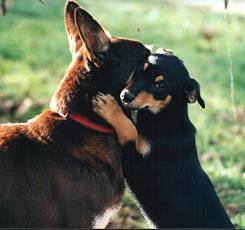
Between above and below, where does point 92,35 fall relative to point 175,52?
above

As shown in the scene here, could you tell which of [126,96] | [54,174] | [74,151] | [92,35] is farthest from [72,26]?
[54,174]

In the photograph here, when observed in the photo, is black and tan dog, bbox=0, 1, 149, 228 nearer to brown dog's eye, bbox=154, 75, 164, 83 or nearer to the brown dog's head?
the brown dog's head

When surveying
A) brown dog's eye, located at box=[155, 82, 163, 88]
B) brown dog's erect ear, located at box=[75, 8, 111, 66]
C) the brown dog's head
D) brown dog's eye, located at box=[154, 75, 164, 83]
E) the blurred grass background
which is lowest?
the blurred grass background

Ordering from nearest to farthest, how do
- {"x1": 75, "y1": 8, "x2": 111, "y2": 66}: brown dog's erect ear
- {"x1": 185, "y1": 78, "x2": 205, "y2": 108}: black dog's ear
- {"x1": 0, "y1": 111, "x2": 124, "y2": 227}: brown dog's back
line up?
{"x1": 0, "y1": 111, "x2": 124, "y2": 227}: brown dog's back → {"x1": 75, "y1": 8, "x2": 111, "y2": 66}: brown dog's erect ear → {"x1": 185, "y1": 78, "x2": 205, "y2": 108}: black dog's ear

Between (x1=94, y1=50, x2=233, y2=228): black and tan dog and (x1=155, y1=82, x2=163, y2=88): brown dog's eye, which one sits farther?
(x1=155, y1=82, x2=163, y2=88): brown dog's eye

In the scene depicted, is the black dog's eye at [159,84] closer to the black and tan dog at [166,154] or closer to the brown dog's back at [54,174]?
the black and tan dog at [166,154]

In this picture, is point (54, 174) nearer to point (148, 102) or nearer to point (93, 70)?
point (93, 70)

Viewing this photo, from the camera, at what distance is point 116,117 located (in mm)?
5031

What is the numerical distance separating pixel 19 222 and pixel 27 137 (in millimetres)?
555

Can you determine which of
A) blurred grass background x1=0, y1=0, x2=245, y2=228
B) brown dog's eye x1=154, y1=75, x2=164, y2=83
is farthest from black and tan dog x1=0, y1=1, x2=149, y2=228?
blurred grass background x1=0, y1=0, x2=245, y2=228

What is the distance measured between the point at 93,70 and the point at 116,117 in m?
0.37

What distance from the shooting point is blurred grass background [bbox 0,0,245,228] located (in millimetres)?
7836

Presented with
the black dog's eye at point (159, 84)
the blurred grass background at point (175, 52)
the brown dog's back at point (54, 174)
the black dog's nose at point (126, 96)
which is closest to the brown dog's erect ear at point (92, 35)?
the black dog's nose at point (126, 96)

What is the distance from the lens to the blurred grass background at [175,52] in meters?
Result: 7.84
